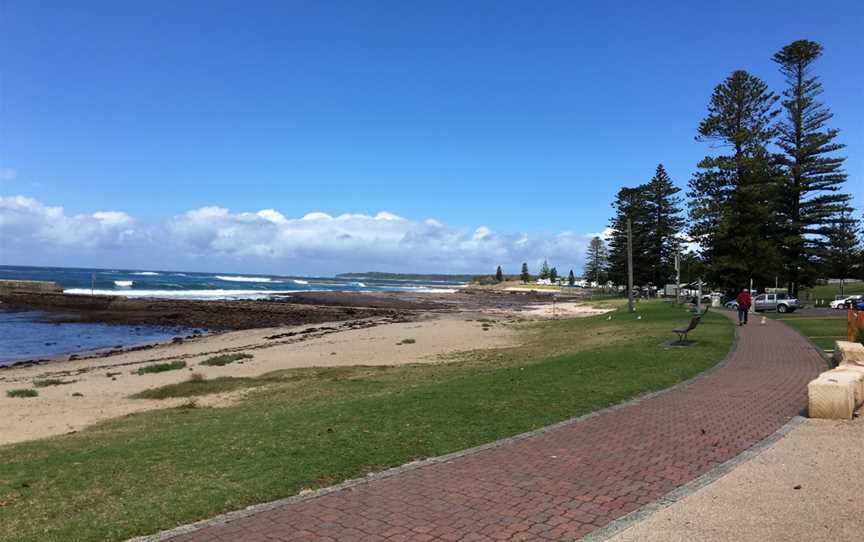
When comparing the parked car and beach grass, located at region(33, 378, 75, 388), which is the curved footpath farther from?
the parked car

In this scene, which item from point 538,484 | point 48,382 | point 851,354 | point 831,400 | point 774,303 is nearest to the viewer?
point 538,484

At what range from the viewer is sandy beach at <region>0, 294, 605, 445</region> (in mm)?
12297

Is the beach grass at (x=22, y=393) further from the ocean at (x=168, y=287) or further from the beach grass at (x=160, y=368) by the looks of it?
the ocean at (x=168, y=287)

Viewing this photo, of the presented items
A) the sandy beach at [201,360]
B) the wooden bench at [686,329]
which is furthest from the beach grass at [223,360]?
the wooden bench at [686,329]

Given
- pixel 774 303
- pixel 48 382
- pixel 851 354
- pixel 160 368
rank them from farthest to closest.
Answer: pixel 774 303 < pixel 160 368 < pixel 48 382 < pixel 851 354

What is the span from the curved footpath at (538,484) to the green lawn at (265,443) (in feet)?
1.28

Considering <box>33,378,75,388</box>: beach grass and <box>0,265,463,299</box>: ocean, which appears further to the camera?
<box>0,265,463,299</box>: ocean

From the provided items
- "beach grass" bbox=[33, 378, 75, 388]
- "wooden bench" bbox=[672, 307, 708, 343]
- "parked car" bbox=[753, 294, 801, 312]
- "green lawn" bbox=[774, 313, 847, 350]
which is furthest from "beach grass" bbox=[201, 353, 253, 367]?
"parked car" bbox=[753, 294, 801, 312]

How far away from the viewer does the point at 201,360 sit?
842 inches

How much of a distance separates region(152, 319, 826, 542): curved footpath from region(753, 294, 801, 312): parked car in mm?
33398

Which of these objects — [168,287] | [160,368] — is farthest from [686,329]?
[168,287]

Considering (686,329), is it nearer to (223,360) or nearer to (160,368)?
(223,360)

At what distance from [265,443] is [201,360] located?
52.6ft

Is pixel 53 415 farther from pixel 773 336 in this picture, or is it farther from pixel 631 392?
pixel 773 336
